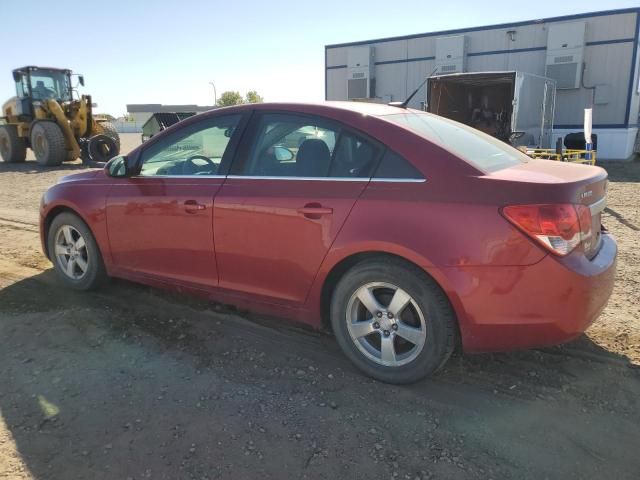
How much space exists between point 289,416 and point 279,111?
6.23 feet

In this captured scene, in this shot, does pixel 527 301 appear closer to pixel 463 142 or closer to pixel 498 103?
pixel 463 142

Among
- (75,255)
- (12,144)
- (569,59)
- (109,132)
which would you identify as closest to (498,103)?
(569,59)

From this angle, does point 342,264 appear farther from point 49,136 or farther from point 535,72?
point 535,72

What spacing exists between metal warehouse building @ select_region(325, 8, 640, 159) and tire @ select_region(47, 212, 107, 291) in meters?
13.5

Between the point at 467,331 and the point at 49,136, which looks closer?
the point at 467,331

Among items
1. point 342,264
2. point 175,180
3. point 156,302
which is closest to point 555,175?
point 342,264

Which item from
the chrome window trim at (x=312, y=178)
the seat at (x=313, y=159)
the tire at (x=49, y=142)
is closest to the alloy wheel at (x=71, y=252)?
the chrome window trim at (x=312, y=178)

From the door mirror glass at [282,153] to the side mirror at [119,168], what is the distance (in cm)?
132

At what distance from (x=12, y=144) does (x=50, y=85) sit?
2.67 meters

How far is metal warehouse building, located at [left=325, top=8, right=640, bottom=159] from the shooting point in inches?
682

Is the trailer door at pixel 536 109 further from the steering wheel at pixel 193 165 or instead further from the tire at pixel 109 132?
the tire at pixel 109 132

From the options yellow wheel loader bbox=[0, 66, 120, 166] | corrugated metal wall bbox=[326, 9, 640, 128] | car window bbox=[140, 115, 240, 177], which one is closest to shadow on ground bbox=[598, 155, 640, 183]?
corrugated metal wall bbox=[326, 9, 640, 128]

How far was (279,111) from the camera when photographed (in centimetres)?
336

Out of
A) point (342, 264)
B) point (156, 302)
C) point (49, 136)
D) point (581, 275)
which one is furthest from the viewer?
point (49, 136)
